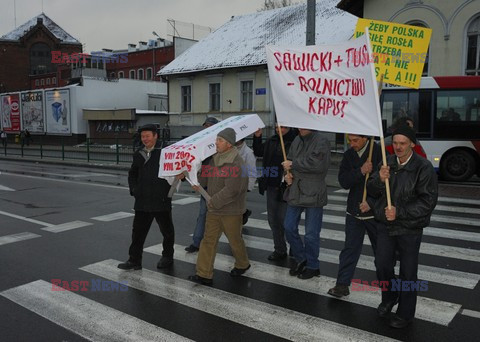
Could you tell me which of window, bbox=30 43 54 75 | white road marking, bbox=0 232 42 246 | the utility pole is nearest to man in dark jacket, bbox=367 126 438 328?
white road marking, bbox=0 232 42 246

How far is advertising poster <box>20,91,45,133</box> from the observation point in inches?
1597

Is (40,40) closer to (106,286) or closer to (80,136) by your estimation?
(80,136)

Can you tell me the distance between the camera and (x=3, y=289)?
525cm

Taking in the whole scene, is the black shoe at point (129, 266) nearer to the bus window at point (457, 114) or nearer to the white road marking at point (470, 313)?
the white road marking at point (470, 313)

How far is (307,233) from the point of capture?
5355mm

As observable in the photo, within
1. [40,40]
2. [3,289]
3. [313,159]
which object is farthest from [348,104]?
[40,40]

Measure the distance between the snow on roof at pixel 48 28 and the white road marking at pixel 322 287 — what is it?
6748 centimetres

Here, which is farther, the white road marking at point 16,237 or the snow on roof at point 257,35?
the snow on roof at point 257,35

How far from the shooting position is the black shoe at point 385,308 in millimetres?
4383

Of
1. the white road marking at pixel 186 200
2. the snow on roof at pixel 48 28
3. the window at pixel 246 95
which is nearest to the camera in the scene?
the white road marking at pixel 186 200

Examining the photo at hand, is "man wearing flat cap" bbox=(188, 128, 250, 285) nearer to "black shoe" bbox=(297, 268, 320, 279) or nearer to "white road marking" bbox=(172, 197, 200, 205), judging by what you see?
"black shoe" bbox=(297, 268, 320, 279)

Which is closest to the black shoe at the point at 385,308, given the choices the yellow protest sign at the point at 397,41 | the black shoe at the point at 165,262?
the black shoe at the point at 165,262

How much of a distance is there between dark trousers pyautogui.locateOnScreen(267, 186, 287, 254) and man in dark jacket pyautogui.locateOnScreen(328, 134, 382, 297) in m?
1.41

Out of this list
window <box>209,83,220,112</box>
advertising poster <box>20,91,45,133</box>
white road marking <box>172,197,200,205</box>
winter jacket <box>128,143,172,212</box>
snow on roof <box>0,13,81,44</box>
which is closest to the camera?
winter jacket <box>128,143,172,212</box>
